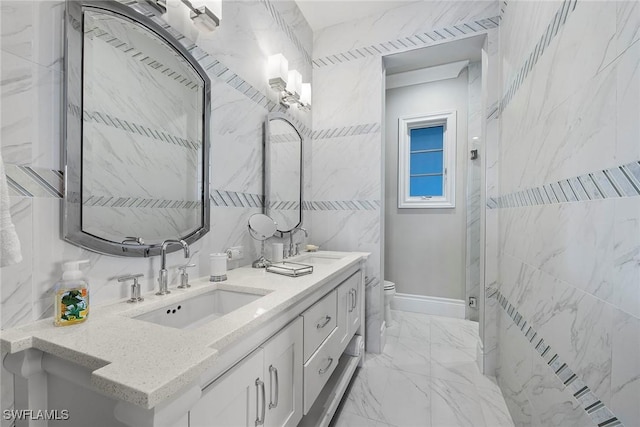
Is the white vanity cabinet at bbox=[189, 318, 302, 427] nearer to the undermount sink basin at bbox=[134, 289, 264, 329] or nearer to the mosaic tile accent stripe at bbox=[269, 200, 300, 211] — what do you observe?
the undermount sink basin at bbox=[134, 289, 264, 329]

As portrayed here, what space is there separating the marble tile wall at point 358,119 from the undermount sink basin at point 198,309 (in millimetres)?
1351

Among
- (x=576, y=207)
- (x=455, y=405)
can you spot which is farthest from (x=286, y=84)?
(x=455, y=405)

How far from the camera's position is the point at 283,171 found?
2010 mm

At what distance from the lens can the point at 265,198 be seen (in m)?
1.81

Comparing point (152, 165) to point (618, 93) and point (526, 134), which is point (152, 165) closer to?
point (618, 93)

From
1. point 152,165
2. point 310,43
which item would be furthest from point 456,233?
point 152,165

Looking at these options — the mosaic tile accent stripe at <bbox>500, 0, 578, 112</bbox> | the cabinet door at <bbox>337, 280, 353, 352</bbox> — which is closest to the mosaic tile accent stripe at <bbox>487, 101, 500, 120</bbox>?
the mosaic tile accent stripe at <bbox>500, 0, 578, 112</bbox>

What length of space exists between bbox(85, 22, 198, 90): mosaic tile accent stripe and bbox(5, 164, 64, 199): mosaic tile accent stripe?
474mm

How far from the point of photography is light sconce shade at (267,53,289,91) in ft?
5.92

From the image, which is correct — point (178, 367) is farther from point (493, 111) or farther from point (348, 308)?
point (493, 111)

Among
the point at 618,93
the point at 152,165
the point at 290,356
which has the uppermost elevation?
the point at 618,93

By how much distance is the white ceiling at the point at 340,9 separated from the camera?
222 centimetres

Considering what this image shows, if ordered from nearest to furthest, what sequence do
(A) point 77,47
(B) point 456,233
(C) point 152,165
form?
(A) point 77,47
(C) point 152,165
(B) point 456,233

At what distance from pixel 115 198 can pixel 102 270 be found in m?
0.25
